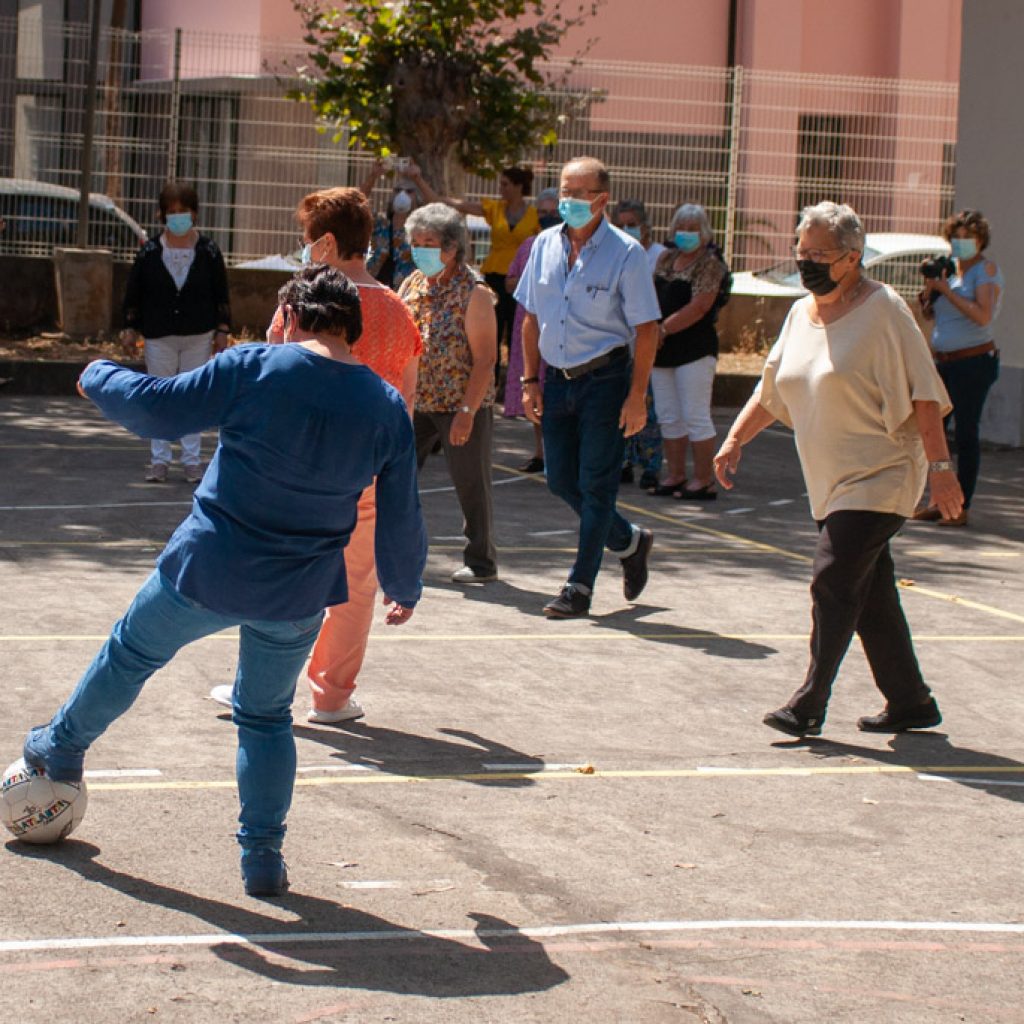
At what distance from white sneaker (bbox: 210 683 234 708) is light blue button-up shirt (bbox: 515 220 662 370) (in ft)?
8.26

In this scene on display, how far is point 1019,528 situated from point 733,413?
22.1 feet

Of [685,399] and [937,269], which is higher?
[937,269]

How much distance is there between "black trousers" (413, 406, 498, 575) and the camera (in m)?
9.48

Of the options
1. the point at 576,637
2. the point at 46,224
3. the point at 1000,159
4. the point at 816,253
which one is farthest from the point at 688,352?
the point at 46,224

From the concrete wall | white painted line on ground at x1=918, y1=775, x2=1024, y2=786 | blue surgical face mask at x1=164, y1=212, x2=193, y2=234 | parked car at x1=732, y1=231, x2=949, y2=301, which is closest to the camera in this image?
white painted line on ground at x1=918, y1=775, x2=1024, y2=786

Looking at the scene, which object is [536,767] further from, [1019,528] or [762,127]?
[762,127]

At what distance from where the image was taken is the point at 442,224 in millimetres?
8812

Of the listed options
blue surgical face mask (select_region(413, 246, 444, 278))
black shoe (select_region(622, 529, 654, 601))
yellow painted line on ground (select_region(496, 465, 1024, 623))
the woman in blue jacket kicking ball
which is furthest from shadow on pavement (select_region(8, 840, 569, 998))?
yellow painted line on ground (select_region(496, 465, 1024, 623))

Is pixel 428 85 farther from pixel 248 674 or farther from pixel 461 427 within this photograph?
pixel 248 674

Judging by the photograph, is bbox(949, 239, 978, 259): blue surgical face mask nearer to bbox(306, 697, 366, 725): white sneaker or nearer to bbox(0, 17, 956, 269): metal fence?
bbox(306, 697, 366, 725): white sneaker

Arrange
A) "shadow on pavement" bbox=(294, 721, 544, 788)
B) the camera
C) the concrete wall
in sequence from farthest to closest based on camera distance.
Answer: the concrete wall, the camera, "shadow on pavement" bbox=(294, 721, 544, 788)

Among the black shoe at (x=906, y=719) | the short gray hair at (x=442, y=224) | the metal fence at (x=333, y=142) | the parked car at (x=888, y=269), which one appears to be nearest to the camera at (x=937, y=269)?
the short gray hair at (x=442, y=224)

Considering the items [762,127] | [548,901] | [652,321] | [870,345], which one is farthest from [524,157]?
[548,901]

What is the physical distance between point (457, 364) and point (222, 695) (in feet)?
8.87
